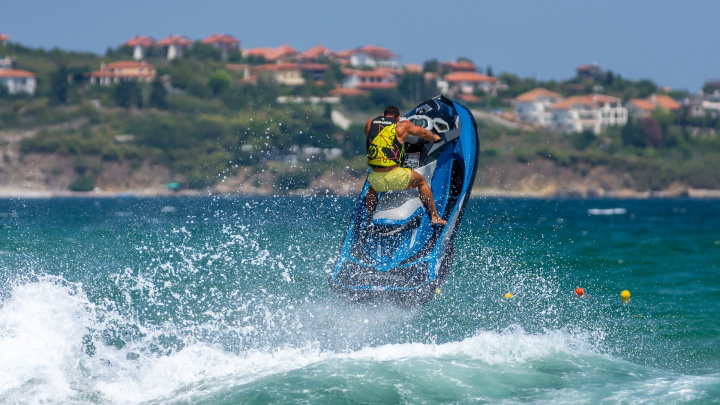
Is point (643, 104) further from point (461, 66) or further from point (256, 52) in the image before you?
point (256, 52)

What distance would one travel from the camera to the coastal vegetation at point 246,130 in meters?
67.6

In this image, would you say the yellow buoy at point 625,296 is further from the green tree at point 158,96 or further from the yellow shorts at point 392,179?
the green tree at point 158,96

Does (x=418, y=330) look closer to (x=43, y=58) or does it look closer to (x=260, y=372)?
(x=260, y=372)

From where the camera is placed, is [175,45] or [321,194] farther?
[175,45]

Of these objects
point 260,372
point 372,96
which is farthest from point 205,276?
point 372,96

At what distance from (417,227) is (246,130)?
5818 centimetres

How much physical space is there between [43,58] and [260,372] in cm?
11995

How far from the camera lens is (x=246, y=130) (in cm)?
6694

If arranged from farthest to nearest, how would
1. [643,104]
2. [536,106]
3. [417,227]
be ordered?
[643,104] → [536,106] → [417,227]

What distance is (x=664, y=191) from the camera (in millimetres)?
93438

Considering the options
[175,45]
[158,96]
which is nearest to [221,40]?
[175,45]

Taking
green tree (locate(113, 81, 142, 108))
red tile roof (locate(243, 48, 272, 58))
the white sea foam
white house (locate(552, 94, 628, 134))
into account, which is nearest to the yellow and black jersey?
the white sea foam

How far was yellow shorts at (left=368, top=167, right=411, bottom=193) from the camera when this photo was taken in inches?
358

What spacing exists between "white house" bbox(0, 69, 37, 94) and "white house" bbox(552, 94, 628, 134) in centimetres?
6315
